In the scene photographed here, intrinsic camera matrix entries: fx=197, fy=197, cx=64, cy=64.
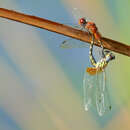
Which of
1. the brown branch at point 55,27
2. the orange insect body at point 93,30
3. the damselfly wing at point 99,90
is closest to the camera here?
the brown branch at point 55,27

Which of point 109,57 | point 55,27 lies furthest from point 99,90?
point 55,27

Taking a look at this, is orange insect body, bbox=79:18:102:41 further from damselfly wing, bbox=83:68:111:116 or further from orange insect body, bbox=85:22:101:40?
damselfly wing, bbox=83:68:111:116

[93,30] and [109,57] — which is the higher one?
[93,30]

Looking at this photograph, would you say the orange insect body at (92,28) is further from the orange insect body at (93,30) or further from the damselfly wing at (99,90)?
the damselfly wing at (99,90)

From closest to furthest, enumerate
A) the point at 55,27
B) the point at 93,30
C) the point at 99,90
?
the point at 55,27 < the point at 93,30 < the point at 99,90

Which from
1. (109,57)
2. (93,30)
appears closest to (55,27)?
(93,30)

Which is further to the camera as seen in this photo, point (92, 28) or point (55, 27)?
point (92, 28)

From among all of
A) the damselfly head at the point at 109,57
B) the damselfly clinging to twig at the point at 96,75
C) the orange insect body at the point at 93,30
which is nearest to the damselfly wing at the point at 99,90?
the damselfly clinging to twig at the point at 96,75

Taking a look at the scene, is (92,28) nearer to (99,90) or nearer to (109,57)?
(109,57)

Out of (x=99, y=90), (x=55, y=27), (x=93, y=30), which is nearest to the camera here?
(x=55, y=27)

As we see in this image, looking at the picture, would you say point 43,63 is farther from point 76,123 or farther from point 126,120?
point 126,120
